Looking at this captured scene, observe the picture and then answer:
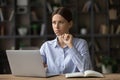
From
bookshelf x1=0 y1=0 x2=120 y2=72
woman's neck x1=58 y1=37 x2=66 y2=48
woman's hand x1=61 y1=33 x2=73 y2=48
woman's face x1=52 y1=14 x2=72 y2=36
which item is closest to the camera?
woman's hand x1=61 y1=33 x2=73 y2=48

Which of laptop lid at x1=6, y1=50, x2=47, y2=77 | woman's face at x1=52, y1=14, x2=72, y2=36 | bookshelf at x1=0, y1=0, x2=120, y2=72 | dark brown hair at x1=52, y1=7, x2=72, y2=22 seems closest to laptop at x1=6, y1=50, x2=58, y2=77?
laptop lid at x1=6, y1=50, x2=47, y2=77

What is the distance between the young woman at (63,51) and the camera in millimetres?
2438

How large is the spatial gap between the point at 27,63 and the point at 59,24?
520 millimetres

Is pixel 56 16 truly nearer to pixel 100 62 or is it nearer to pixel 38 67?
pixel 38 67

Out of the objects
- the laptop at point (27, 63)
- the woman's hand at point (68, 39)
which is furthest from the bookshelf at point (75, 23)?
the laptop at point (27, 63)

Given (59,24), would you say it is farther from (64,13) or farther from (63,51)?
(63,51)

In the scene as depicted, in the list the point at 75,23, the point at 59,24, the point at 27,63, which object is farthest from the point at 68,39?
the point at 75,23

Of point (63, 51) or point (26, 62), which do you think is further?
point (63, 51)

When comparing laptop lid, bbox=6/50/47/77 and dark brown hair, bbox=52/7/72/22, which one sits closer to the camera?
laptop lid, bbox=6/50/47/77

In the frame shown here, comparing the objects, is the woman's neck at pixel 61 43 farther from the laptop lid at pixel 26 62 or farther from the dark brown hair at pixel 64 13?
the laptop lid at pixel 26 62

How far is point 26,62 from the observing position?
2.20m

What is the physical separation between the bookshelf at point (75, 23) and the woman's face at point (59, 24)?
3553 mm

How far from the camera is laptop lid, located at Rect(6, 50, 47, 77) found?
7.07ft

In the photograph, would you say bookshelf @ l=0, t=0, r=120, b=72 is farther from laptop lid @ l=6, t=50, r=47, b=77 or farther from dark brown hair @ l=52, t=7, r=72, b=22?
laptop lid @ l=6, t=50, r=47, b=77
